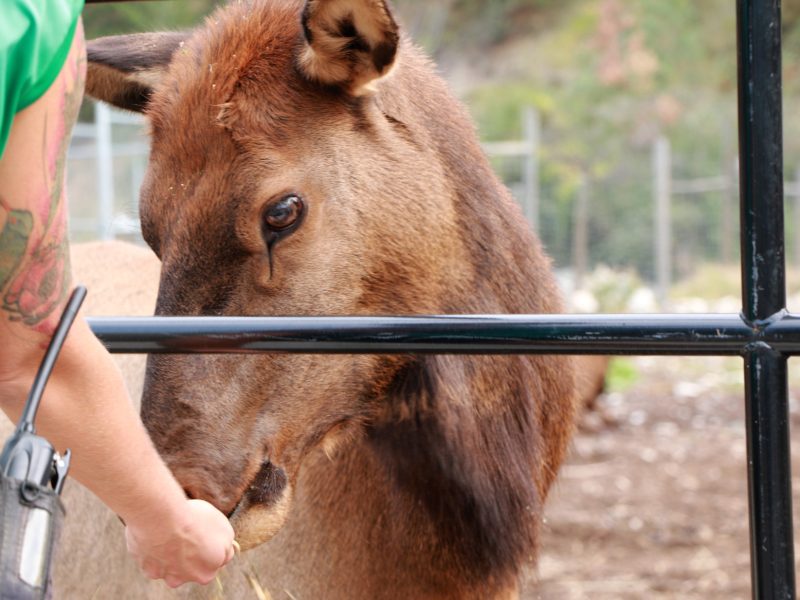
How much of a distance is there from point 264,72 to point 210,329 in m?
1.00

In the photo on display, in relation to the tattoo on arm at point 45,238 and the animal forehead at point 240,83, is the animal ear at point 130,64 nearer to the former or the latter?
the animal forehead at point 240,83

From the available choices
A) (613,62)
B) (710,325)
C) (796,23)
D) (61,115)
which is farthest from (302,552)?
(613,62)

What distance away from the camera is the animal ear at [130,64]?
3055 mm

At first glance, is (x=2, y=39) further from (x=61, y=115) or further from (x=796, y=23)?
(x=796, y=23)

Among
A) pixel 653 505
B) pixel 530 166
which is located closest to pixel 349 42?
pixel 653 505

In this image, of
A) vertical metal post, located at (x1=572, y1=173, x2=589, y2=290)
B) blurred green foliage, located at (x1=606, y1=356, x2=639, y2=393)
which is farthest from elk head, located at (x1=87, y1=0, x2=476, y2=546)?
vertical metal post, located at (x1=572, y1=173, x2=589, y2=290)

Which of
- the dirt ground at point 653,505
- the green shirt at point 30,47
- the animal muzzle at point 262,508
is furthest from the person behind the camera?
the dirt ground at point 653,505

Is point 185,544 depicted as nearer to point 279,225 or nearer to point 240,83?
point 279,225

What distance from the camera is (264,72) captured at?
8.89 feet

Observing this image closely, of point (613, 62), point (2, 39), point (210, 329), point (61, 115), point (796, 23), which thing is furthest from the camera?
point (613, 62)

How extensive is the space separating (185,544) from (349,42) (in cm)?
137

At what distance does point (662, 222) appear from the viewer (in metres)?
18.1

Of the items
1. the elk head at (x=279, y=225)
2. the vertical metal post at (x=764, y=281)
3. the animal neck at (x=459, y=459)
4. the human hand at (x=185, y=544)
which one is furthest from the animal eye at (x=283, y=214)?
the vertical metal post at (x=764, y=281)

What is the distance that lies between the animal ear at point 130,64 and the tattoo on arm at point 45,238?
5.06 ft
